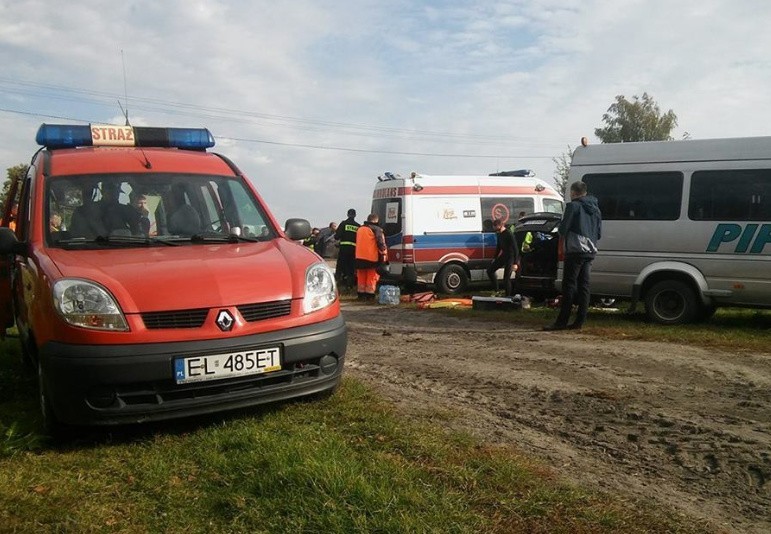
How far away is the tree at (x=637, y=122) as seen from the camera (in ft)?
160

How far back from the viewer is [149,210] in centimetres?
489

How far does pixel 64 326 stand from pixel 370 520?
2.07 metres

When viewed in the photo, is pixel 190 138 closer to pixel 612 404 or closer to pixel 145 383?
pixel 145 383

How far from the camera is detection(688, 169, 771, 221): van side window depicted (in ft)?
27.6

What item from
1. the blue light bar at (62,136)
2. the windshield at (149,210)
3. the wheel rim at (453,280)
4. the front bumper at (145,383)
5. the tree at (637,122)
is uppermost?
the tree at (637,122)

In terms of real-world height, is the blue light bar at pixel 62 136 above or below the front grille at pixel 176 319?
above

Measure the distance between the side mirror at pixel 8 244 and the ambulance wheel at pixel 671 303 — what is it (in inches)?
305

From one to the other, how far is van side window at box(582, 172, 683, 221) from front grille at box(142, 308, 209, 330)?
7.14 metres

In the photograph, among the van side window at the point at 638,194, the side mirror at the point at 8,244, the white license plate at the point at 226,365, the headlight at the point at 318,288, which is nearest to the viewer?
the white license plate at the point at 226,365

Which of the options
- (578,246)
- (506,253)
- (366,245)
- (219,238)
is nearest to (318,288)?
(219,238)

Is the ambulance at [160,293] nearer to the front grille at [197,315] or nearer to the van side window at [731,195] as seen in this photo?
the front grille at [197,315]

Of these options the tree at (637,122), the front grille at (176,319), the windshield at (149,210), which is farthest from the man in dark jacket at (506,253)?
the tree at (637,122)

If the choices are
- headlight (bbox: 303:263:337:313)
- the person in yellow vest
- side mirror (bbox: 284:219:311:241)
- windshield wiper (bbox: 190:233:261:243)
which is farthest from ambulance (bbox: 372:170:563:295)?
headlight (bbox: 303:263:337:313)

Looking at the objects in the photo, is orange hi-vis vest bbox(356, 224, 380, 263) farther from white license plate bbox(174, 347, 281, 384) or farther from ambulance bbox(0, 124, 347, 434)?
white license plate bbox(174, 347, 281, 384)
